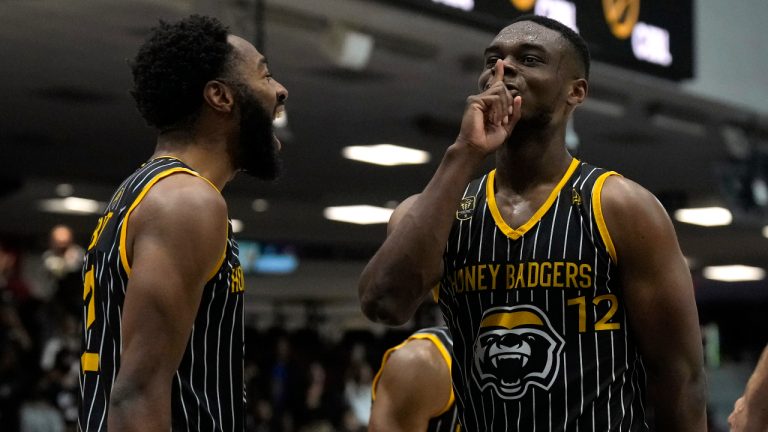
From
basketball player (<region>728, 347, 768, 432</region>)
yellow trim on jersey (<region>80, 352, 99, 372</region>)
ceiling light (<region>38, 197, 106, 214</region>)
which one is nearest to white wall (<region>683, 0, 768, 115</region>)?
basketball player (<region>728, 347, 768, 432</region>)

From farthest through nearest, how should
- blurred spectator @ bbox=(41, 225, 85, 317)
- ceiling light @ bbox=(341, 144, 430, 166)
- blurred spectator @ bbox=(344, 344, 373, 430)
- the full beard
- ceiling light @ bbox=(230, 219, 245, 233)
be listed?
ceiling light @ bbox=(230, 219, 245, 233), blurred spectator @ bbox=(344, 344, 373, 430), blurred spectator @ bbox=(41, 225, 85, 317), ceiling light @ bbox=(341, 144, 430, 166), the full beard

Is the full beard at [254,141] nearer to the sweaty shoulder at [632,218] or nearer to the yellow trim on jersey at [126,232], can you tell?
the yellow trim on jersey at [126,232]

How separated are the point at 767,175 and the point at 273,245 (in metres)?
11.9

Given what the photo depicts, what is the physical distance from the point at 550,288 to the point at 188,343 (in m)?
0.80

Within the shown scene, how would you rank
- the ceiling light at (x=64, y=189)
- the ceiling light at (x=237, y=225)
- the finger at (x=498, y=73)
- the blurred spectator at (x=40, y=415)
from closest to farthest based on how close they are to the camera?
1. the finger at (x=498, y=73)
2. the blurred spectator at (x=40, y=415)
3. the ceiling light at (x=64, y=189)
4. the ceiling light at (x=237, y=225)

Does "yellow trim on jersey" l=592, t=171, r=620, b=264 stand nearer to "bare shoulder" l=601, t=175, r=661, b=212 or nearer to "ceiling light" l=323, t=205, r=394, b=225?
"bare shoulder" l=601, t=175, r=661, b=212

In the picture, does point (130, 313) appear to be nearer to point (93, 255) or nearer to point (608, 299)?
point (93, 255)

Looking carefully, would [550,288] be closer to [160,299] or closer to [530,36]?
[530,36]

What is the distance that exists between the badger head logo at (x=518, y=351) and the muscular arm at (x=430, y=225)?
0.60 ft

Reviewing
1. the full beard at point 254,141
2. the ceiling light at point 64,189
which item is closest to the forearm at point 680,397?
the full beard at point 254,141

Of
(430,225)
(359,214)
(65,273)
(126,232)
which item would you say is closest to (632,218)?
(430,225)

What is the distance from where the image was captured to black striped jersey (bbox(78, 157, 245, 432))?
2699mm

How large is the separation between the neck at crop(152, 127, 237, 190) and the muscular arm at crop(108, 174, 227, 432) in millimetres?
263

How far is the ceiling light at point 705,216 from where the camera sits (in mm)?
17016
